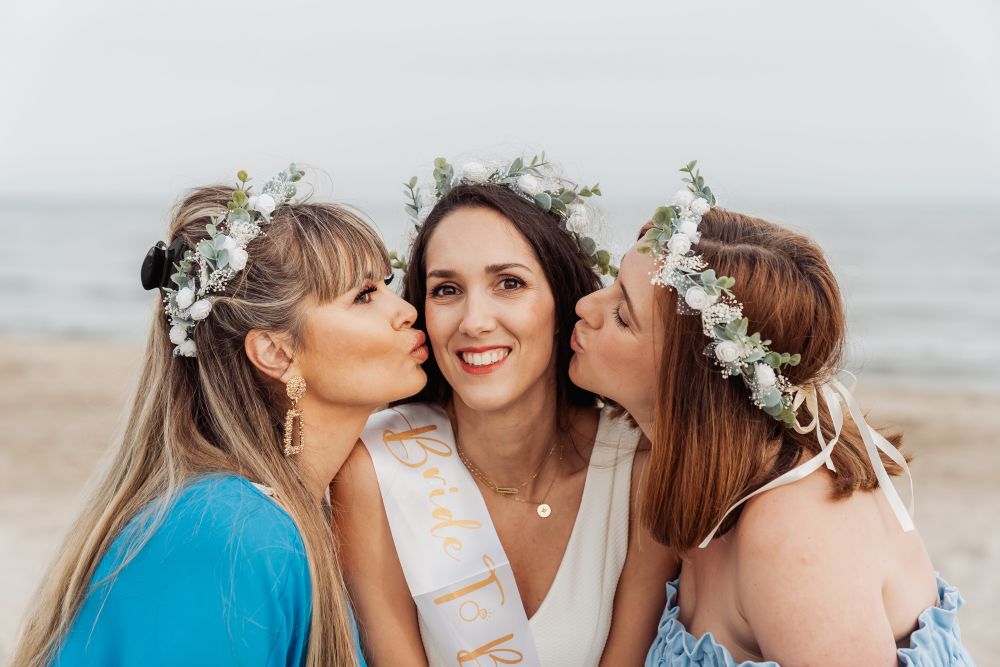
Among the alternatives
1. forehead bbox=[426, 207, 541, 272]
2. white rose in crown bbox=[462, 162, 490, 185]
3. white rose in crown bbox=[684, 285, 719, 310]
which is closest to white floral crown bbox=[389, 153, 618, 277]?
white rose in crown bbox=[462, 162, 490, 185]

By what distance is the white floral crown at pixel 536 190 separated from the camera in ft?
13.9

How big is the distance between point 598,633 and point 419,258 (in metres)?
1.76

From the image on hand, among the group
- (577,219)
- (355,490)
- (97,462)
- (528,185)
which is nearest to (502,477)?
(355,490)

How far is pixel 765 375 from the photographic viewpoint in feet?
10.1

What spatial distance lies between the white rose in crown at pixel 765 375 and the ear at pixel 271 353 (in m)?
1.63

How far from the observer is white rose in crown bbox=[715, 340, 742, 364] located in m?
3.06

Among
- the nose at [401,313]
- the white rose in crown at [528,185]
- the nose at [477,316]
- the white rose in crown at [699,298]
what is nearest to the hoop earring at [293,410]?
the nose at [401,313]

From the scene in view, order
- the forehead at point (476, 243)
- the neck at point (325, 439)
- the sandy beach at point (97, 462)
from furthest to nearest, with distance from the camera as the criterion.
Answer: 1. the sandy beach at point (97, 462)
2. the forehead at point (476, 243)
3. the neck at point (325, 439)

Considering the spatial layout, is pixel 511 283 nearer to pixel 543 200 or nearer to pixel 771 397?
pixel 543 200

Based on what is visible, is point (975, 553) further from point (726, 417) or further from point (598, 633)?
point (726, 417)

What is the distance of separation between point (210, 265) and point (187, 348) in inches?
11.9

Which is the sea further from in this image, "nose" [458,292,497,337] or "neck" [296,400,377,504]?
"nose" [458,292,497,337]

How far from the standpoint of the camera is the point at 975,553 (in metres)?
8.33

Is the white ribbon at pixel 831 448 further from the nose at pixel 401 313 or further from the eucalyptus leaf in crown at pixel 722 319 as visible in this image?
the nose at pixel 401 313
